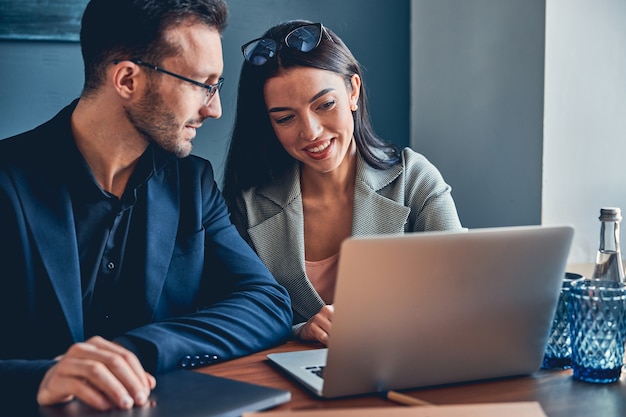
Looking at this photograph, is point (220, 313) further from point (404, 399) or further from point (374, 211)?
point (374, 211)

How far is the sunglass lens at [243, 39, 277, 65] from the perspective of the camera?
1955 mm

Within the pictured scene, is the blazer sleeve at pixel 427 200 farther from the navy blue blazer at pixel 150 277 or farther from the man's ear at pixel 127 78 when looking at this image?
the man's ear at pixel 127 78

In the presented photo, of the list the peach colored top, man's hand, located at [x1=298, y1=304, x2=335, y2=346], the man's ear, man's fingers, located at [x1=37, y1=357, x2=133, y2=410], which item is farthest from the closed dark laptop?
the peach colored top

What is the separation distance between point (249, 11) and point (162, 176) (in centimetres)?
104

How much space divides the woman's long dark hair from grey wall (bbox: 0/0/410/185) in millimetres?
459

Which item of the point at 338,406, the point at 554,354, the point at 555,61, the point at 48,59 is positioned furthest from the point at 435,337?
the point at 48,59

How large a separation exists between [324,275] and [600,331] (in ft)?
3.15

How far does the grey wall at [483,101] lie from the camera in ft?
7.86

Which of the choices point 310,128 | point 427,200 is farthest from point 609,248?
point 310,128

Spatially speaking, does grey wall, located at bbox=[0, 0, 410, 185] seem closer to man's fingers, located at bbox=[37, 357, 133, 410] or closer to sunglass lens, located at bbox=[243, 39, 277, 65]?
sunglass lens, located at bbox=[243, 39, 277, 65]

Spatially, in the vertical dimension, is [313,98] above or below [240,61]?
below

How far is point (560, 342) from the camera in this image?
49.3 inches

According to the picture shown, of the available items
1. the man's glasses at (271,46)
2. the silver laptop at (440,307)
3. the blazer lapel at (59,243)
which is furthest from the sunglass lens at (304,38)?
the silver laptop at (440,307)

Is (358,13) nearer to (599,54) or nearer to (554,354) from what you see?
(599,54)
